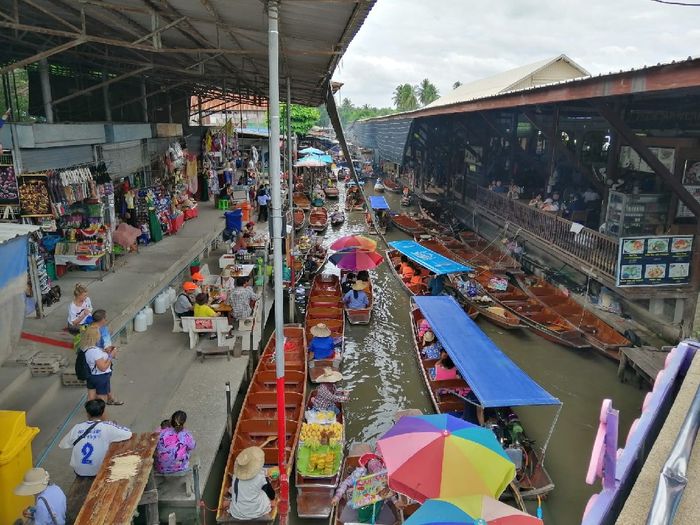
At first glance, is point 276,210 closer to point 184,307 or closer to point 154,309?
point 184,307

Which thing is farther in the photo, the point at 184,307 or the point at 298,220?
the point at 298,220

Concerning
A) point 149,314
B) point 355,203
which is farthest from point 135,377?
point 355,203

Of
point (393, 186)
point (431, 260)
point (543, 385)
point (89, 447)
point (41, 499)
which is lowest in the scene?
point (543, 385)

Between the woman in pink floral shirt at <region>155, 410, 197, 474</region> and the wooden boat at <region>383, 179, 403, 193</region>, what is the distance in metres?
36.0

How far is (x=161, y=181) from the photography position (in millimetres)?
16875

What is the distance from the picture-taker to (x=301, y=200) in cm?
3053

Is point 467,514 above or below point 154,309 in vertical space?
below

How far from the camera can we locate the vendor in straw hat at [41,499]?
501 centimetres

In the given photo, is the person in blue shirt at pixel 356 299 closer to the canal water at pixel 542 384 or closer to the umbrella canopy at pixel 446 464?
the canal water at pixel 542 384

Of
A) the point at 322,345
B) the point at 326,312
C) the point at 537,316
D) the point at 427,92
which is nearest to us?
the point at 322,345

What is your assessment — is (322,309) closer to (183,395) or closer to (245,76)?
(183,395)

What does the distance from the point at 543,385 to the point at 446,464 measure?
21.2 feet

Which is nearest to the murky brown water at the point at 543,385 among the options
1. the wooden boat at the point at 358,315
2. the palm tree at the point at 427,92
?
the wooden boat at the point at 358,315

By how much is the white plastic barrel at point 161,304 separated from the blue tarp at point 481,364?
6.15 meters
